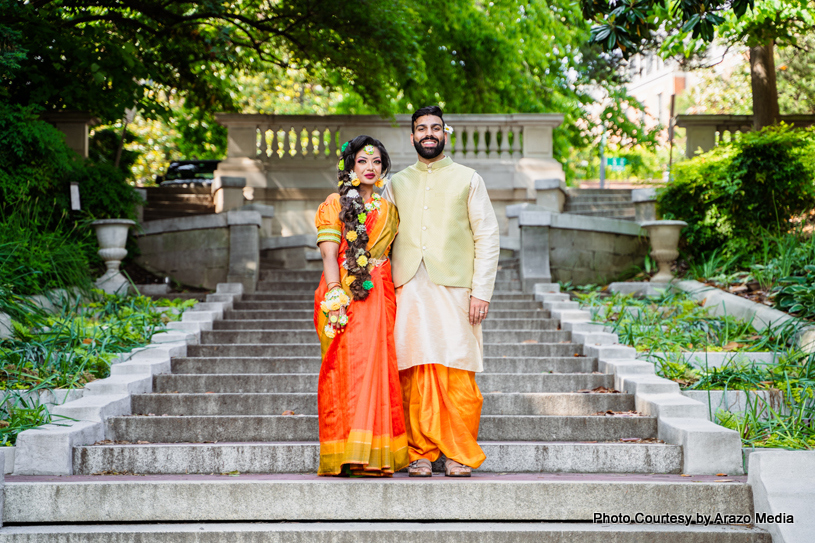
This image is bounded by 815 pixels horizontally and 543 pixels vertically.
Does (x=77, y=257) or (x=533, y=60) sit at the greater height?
(x=533, y=60)

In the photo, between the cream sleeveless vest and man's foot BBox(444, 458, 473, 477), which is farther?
the cream sleeveless vest

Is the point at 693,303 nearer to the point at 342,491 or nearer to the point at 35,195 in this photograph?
the point at 342,491

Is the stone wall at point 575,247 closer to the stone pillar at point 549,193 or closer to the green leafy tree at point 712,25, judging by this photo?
the stone pillar at point 549,193

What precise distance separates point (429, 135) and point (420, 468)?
1809 mm

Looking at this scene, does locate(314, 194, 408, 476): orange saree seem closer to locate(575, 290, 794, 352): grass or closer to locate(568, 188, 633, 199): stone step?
locate(575, 290, 794, 352): grass

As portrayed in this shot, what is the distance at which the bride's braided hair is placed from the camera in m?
3.84

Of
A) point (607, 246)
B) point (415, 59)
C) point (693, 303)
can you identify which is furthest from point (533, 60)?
point (693, 303)

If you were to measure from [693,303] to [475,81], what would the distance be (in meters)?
8.45

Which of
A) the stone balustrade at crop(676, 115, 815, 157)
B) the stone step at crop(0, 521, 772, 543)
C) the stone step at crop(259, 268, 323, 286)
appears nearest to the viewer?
the stone step at crop(0, 521, 772, 543)

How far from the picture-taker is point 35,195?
28.1 feet

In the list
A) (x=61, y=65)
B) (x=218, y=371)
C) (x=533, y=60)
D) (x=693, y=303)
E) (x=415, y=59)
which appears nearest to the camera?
(x=218, y=371)

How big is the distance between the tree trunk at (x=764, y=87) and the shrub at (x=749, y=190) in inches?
111

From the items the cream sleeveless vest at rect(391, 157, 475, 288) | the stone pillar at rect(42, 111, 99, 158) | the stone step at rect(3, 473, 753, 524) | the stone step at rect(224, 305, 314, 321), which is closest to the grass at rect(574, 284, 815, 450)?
the stone step at rect(3, 473, 753, 524)

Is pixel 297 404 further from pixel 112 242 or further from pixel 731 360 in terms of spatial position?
pixel 112 242
